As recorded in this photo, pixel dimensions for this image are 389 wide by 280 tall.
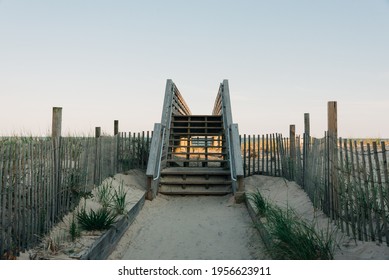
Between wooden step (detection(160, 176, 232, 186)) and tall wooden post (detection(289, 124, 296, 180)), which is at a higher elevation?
tall wooden post (detection(289, 124, 296, 180))

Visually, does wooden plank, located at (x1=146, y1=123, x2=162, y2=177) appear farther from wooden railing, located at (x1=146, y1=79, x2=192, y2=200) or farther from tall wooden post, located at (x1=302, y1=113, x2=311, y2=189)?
tall wooden post, located at (x1=302, y1=113, x2=311, y2=189)

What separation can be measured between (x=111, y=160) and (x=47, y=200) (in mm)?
3870

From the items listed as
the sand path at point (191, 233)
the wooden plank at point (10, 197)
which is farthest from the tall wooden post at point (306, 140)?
the wooden plank at point (10, 197)

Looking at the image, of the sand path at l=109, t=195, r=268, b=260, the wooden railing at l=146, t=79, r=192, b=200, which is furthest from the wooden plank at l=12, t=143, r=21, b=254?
the wooden railing at l=146, t=79, r=192, b=200

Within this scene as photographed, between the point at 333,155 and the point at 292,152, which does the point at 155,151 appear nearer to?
the point at 292,152

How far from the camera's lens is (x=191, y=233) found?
6.23 metres

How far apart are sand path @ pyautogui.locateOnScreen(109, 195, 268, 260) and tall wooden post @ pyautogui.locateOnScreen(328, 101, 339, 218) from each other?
3.97 feet

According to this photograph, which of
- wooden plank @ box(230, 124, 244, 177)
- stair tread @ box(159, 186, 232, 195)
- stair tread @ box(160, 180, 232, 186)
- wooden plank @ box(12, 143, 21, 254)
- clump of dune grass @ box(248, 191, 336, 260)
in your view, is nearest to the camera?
clump of dune grass @ box(248, 191, 336, 260)

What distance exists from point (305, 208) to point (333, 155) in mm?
1489

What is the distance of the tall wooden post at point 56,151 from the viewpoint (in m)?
5.83

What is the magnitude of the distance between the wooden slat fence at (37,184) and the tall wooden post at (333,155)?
4.09 metres

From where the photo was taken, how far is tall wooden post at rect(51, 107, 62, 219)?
5827mm

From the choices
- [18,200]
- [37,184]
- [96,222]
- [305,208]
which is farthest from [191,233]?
[18,200]
